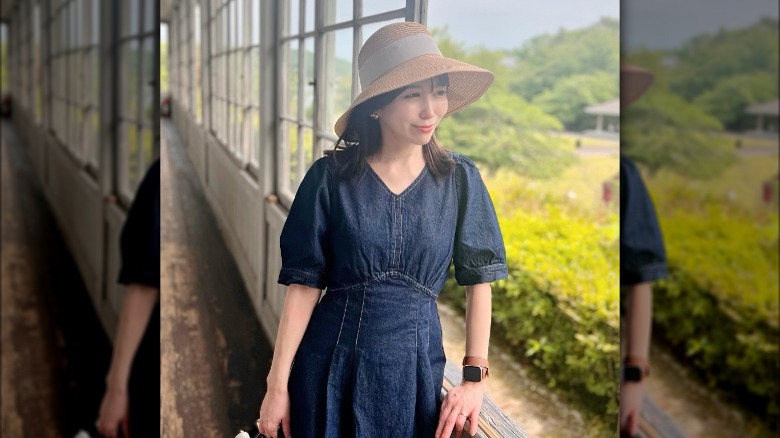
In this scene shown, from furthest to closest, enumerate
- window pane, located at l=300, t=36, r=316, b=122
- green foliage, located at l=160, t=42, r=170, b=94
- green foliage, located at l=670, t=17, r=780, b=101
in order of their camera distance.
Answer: green foliage, located at l=160, t=42, r=170, b=94 → window pane, located at l=300, t=36, r=316, b=122 → green foliage, located at l=670, t=17, r=780, b=101

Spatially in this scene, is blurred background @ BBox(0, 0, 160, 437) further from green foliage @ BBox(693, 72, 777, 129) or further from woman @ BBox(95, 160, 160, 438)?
green foliage @ BBox(693, 72, 777, 129)

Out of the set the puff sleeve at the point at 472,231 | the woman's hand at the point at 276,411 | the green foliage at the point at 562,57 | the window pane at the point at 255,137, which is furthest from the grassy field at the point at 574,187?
the woman's hand at the point at 276,411

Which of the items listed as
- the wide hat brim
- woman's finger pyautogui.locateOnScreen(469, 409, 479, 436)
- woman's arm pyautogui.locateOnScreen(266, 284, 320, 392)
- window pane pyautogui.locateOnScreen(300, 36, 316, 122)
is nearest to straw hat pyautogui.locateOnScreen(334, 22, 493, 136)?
the wide hat brim

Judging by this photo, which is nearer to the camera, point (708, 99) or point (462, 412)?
point (708, 99)

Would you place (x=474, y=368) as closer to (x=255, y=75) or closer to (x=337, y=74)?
(x=337, y=74)

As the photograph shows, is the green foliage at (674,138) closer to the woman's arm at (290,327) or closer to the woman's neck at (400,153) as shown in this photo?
the woman's neck at (400,153)

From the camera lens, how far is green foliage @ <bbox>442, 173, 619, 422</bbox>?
1768 mm

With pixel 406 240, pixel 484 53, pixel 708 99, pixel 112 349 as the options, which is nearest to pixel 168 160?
pixel 406 240

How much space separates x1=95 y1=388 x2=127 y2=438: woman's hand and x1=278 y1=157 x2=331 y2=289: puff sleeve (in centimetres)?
58

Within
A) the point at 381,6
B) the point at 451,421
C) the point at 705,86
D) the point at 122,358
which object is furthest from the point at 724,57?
the point at 122,358

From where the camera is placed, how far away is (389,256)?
1423 mm

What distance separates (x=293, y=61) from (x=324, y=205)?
11.7 inches

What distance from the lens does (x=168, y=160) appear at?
163 centimetres

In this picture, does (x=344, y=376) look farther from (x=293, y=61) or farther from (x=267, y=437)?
(x=293, y=61)
